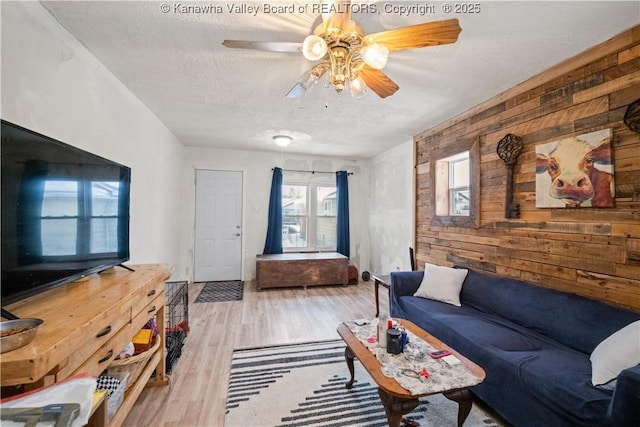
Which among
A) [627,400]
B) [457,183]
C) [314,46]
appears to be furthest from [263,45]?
[457,183]

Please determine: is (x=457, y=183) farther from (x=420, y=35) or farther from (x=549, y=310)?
(x=420, y=35)

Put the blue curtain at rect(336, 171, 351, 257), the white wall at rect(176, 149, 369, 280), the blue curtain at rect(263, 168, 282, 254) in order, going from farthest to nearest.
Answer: the blue curtain at rect(336, 171, 351, 257) < the blue curtain at rect(263, 168, 282, 254) < the white wall at rect(176, 149, 369, 280)

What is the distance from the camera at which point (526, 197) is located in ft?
7.73

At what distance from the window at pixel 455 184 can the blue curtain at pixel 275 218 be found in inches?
→ 106

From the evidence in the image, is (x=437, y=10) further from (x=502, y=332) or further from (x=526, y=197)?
(x=502, y=332)

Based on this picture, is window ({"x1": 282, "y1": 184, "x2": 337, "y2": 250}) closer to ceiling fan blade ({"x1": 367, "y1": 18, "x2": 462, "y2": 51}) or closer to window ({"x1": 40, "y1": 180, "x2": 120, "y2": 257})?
window ({"x1": 40, "y1": 180, "x2": 120, "y2": 257})

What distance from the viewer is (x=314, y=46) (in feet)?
4.39

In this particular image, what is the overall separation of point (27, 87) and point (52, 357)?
1452 millimetres

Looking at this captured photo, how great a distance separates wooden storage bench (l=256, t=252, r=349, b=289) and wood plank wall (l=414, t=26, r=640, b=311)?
2.08 metres

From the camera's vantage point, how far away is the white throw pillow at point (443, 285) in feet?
8.83

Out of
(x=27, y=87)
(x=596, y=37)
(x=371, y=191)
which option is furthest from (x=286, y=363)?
(x=371, y=191)

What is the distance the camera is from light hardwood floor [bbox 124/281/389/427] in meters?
1.77

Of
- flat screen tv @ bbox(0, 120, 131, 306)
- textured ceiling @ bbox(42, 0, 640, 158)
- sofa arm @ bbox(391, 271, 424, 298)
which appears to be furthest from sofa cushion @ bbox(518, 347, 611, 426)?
flat screen tv @ bbox(0, 120, 131, 306)

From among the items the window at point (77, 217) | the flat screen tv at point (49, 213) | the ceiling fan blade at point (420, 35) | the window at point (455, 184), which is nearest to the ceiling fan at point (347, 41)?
the ceiling fan blade at point (420, 35)
